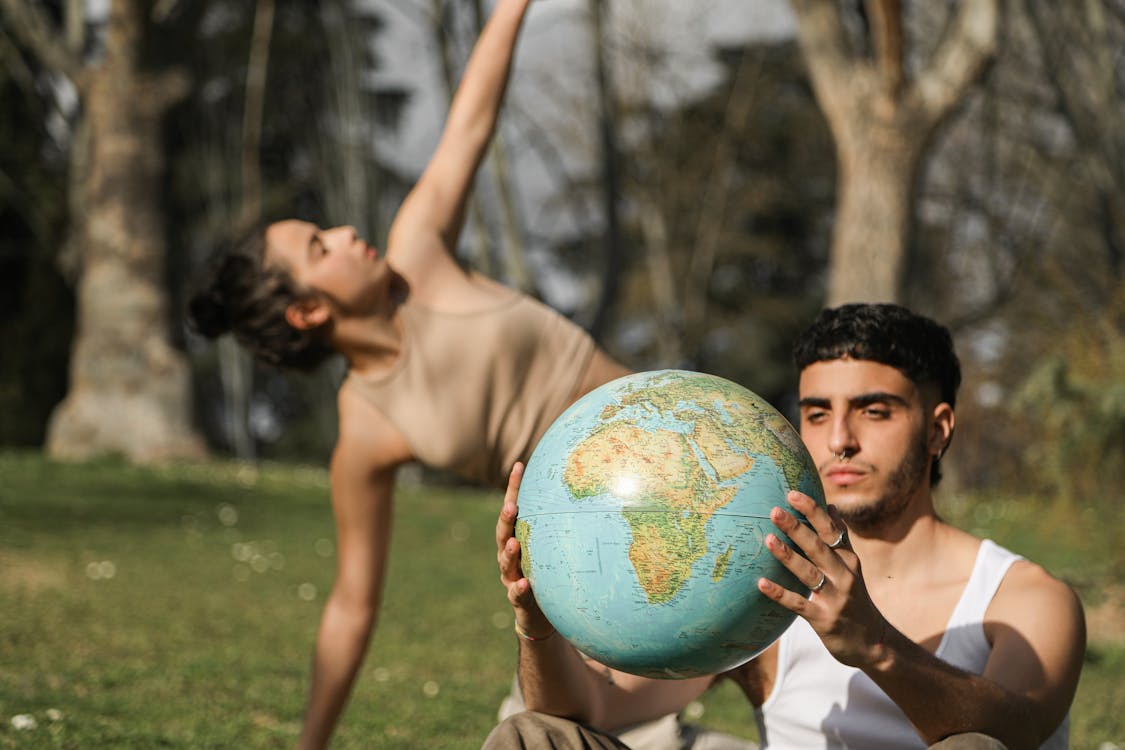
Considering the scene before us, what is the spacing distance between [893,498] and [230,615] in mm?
6964

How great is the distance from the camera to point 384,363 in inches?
174

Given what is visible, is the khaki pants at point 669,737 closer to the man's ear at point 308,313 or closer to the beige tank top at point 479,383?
the beige tank top at point 479,383

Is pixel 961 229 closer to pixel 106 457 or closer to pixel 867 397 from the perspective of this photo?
pixel 106 457

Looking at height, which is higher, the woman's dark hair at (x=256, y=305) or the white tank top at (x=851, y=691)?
the woman's dark hair at (x=256, y=305)

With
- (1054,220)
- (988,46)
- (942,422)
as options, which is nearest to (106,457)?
(988,46)

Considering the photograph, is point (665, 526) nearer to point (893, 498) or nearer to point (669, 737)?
point (893, 498)

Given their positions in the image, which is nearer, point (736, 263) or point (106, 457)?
point (106, 457)

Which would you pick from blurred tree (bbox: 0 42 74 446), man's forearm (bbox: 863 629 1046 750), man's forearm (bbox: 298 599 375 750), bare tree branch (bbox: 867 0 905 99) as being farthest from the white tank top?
blurred tree (bbox: 0 42 74 446)

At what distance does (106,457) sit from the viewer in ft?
51.4

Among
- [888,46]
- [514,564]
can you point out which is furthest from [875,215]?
[514,564]

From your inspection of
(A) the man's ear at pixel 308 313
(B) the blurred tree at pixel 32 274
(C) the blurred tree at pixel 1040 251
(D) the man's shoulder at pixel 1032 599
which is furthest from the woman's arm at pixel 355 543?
(B) the blurred tree at pixel 32 274

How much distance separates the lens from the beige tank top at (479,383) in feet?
14.0

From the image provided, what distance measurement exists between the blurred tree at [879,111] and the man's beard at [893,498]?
7.10 m

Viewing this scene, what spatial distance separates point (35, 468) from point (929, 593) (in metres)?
12.9
